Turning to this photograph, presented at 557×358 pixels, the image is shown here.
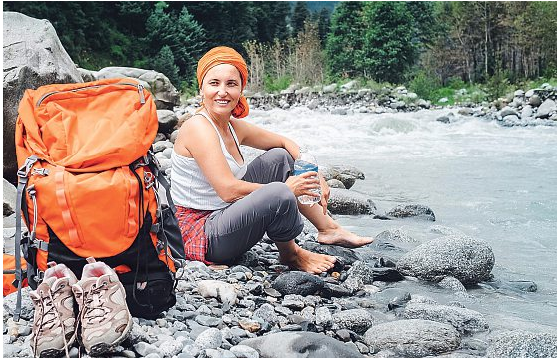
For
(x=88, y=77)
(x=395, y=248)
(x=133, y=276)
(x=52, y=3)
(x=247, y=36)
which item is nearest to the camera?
(x=133, y=276)

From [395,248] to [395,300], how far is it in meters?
1.11

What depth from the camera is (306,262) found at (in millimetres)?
3082

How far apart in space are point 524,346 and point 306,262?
1.18 m

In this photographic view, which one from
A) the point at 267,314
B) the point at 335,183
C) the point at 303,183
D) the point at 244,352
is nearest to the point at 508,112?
the point at 335,183

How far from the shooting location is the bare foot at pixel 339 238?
3459 millimetres

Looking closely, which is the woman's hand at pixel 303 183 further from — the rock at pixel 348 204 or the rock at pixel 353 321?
the rock at pixel 348 204

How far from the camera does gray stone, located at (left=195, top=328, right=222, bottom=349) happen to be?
6.57 ft

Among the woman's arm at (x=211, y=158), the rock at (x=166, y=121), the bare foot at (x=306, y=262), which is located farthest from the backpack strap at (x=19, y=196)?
the rock at (x=166, y=121)

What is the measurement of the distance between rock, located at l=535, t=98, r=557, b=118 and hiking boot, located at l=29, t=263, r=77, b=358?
14.4 m

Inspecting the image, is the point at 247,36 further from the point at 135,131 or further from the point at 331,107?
the point at 135,131

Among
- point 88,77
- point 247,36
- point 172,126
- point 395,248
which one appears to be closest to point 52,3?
→ point 247,36

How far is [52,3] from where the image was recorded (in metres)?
23.3

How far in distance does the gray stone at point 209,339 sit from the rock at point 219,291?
416 mm

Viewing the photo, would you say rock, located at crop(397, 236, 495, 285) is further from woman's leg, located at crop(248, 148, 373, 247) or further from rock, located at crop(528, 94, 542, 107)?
rock, located at crop(528, 94, 542, 107)
